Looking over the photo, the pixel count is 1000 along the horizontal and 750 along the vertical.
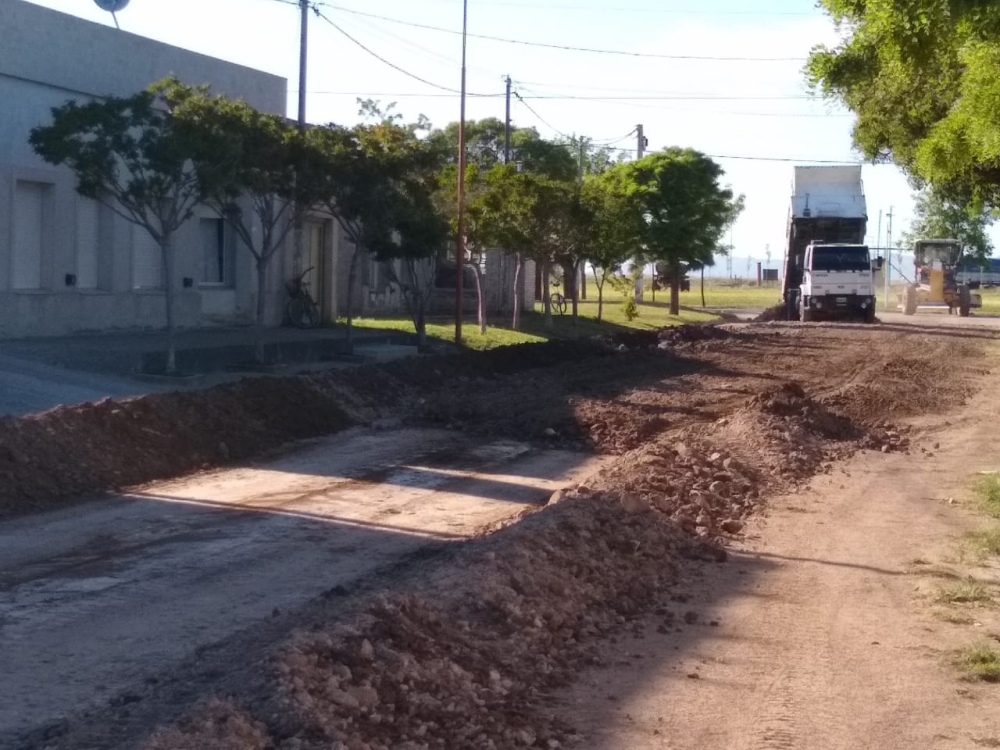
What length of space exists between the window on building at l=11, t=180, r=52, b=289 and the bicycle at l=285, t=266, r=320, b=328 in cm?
872

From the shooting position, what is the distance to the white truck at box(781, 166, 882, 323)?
4450 cm

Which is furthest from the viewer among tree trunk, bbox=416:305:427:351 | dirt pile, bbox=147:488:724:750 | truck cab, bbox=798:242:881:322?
truck cab, bbox=798:242:881:322

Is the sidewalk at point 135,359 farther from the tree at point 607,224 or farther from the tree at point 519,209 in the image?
the tree at point 607,224

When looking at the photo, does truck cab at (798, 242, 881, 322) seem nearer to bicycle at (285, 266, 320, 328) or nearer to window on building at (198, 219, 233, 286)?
bicycle at (285, 266, 320, 328)

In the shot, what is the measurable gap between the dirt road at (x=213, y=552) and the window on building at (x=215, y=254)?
14.8 metres

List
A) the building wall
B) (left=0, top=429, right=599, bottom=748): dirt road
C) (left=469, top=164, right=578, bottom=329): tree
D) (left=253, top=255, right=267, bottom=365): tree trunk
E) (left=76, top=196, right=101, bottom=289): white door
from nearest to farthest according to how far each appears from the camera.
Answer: (left=0, top=429, right=599, bottom=748): dirt road, (left=253, top=255, right=267, bottom=365): tree trunk, the building wall, (left=76, top=196, right=101, bottom=289): white door, (left=469, top=164, right=578, bottom=329): tree

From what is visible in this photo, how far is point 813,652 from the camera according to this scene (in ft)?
28.0

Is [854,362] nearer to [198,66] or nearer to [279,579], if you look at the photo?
[198,66]

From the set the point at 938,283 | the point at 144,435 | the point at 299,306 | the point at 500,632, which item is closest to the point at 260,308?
the point at 144,435

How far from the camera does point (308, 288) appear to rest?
35.2 metres

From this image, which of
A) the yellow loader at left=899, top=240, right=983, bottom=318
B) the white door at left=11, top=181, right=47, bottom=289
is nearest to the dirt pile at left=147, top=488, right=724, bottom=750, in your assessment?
the white door at left=11, top=181, right=47, bottom=289

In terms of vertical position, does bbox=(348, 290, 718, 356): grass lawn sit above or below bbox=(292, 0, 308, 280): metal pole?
below

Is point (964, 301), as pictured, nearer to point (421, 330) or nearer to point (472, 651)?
point (421, 330)

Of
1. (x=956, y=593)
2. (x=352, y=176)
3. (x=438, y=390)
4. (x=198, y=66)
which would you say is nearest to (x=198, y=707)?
(x=956, y=593)
